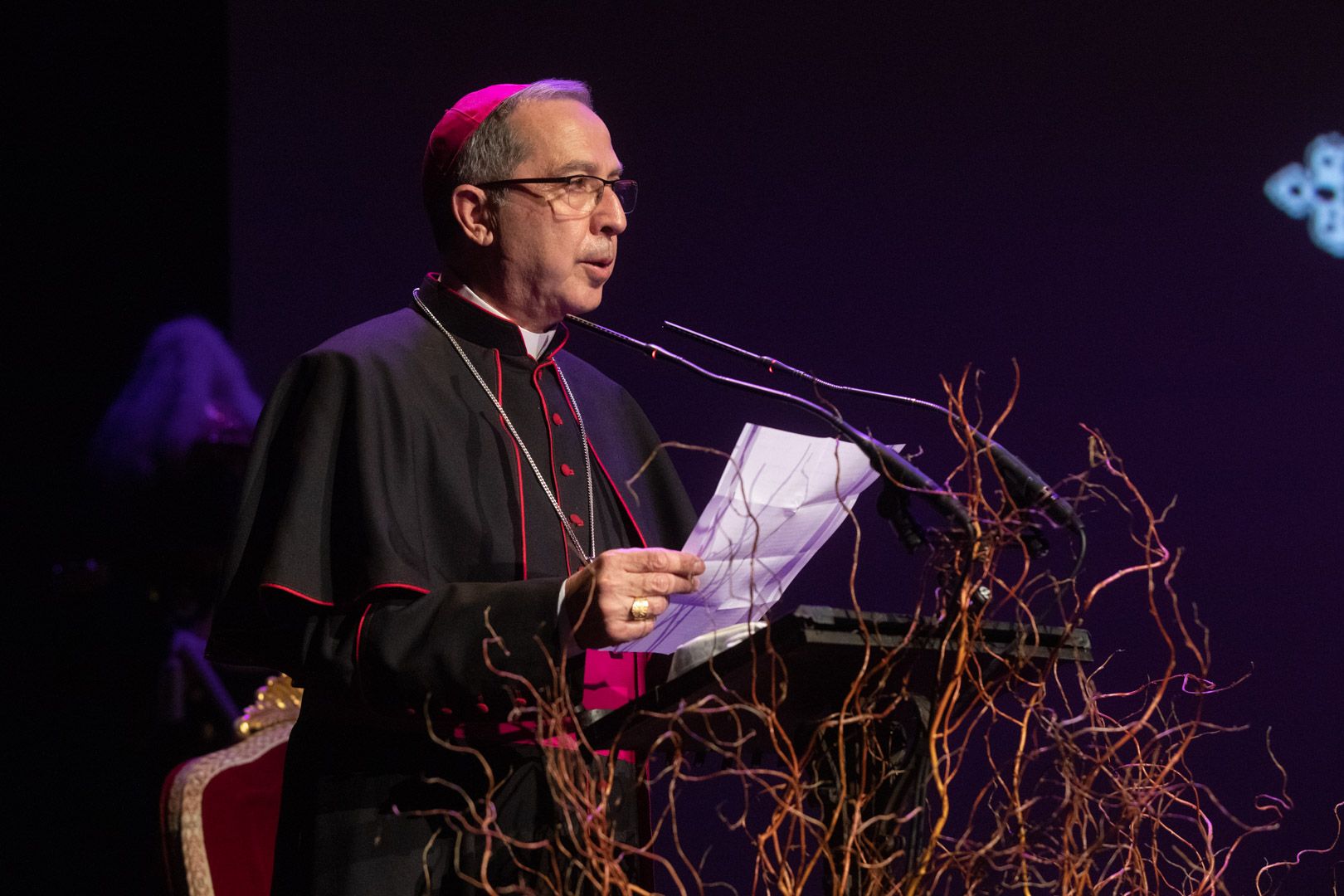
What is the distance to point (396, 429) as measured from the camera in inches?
77.4

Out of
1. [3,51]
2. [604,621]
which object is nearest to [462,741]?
[604,621]

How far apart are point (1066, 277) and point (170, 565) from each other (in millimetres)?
2787

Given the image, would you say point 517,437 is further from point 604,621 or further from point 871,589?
point 871,589

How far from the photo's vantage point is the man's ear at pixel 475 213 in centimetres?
221

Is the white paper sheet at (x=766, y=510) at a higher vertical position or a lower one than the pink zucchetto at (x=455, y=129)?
lower

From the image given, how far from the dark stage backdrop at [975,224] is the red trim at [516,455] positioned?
73.1 inches

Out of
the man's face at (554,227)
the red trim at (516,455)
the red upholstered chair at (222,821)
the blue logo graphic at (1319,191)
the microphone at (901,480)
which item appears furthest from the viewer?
the blue logo graphic at (1319,191)

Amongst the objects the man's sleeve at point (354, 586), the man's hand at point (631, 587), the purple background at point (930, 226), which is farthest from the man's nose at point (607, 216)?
the purple background at point (930, 226)

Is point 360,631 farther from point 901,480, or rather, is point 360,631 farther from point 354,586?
point 901,480

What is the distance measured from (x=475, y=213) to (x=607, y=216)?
0.73 ft

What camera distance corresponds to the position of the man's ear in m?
2.21

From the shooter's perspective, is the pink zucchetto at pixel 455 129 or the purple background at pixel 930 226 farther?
the purple background at pixel 930 226

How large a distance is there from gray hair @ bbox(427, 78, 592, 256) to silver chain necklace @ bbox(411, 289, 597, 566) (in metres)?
0.14

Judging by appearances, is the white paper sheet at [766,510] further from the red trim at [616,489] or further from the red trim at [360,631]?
the red trim at [616,489]
